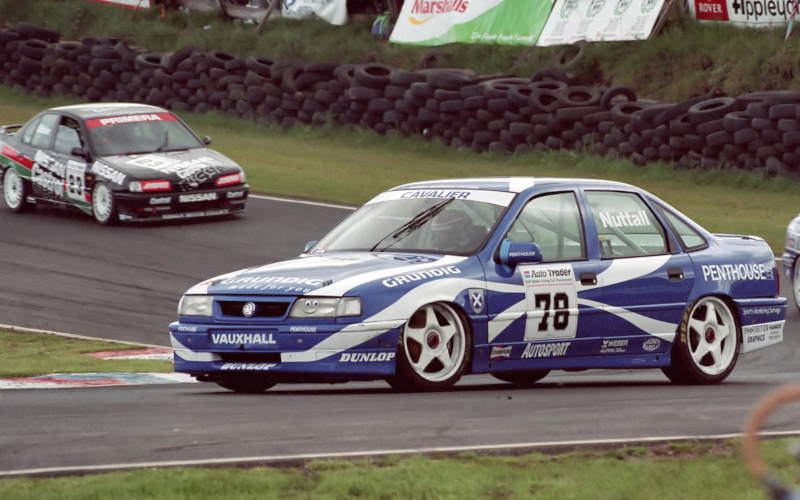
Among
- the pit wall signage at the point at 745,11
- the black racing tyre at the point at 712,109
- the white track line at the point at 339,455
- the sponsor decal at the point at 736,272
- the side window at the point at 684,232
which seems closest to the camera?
the white track line at the point at 339,455

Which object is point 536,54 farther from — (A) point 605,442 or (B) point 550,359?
A: (A) point 605,442

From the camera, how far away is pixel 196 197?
16.9 metres

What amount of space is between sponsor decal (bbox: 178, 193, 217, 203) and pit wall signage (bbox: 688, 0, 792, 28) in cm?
1025

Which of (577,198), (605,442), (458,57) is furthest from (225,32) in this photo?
(605,442)

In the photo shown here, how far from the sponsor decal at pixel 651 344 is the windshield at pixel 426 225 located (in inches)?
48.6

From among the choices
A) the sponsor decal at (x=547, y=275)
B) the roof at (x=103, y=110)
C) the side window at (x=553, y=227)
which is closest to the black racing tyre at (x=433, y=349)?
the sponsor decal at (x=547, y=275)

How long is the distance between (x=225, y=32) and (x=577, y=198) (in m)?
22.9

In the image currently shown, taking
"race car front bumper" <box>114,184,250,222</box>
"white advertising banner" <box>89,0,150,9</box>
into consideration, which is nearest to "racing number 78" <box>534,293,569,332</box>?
"race car front bumper" <box>114,184,250,222</box>

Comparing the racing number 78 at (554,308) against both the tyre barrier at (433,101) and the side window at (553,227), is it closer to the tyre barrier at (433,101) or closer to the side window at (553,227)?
the side window at (553,227)

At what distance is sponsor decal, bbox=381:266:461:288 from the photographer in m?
7.35

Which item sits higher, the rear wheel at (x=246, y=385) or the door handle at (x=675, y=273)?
the door handle at (x=675, y=273)

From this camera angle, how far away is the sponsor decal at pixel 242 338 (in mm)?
7348

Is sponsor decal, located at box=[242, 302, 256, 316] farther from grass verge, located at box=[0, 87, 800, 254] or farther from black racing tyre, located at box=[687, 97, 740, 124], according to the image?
black racing tyre, located at box=[687, 97, 740, 124]

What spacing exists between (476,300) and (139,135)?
36.2ft
